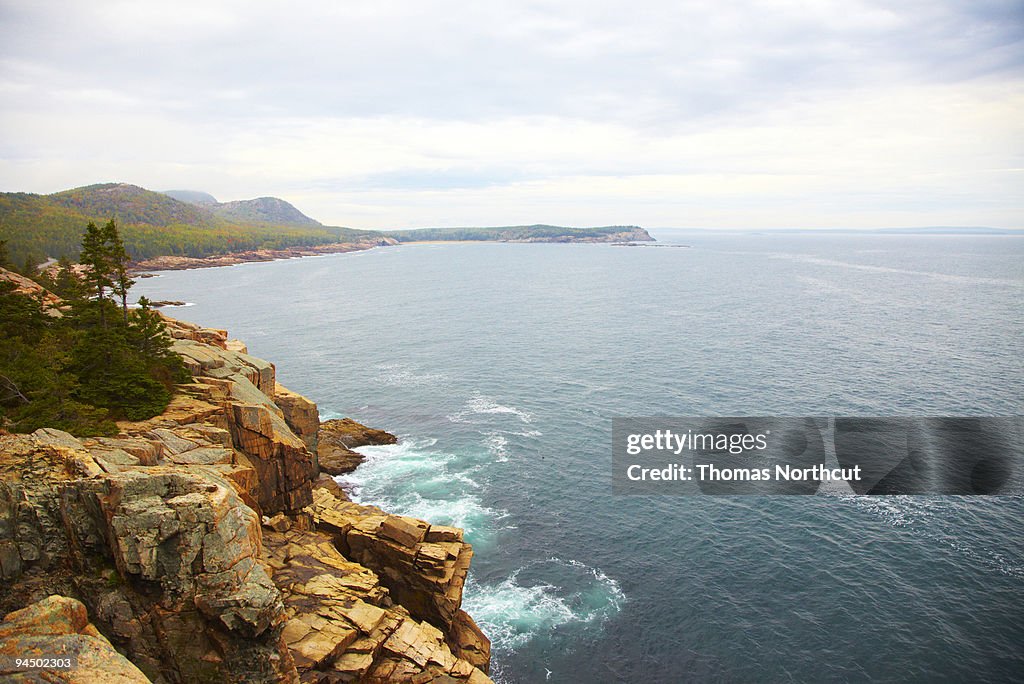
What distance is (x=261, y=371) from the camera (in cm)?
5034

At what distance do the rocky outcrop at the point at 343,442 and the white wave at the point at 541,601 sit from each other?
82.3ft

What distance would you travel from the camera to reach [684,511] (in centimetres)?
5766

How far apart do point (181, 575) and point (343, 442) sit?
50.4m

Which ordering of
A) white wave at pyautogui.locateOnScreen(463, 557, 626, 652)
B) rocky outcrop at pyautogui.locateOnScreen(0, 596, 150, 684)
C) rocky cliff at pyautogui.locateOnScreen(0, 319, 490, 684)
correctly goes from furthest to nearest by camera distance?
white wave at pyautogui.locateOnScreen(463, 557, 626, 652) < rocky cliff at pyautogui.locateOnScreen(0, 319, 490, 684) < rocky outcrop at pyautogui.locateOnScreen(0, 596, 150, 684)

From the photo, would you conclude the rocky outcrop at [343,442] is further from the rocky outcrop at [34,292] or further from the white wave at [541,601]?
the rocky outcrop at [34,292]

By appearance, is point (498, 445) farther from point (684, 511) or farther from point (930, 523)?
point (930, 523)

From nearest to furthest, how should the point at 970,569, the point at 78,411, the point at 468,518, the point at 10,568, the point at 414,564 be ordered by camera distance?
the point at 10,568
the point at 78,411
the point at 414,564
the point at 970,569
the point at 468,518

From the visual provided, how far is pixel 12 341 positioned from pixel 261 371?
1805 cm

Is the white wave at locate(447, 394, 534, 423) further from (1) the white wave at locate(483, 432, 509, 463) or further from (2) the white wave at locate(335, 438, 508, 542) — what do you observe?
(2) the white wave at locate(335, 438, 508, 542)

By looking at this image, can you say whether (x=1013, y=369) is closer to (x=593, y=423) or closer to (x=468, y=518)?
(x=593, y=423)

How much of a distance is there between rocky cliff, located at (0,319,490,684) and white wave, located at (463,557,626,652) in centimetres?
735

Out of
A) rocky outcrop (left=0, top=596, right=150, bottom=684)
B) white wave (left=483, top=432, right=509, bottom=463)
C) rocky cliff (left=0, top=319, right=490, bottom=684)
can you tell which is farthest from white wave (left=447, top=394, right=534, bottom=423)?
rocky outcrop (left=0, top=596, right=150, bottom=684)

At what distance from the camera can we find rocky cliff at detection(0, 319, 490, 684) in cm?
2158

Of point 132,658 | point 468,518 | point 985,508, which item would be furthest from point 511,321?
point 132,658
